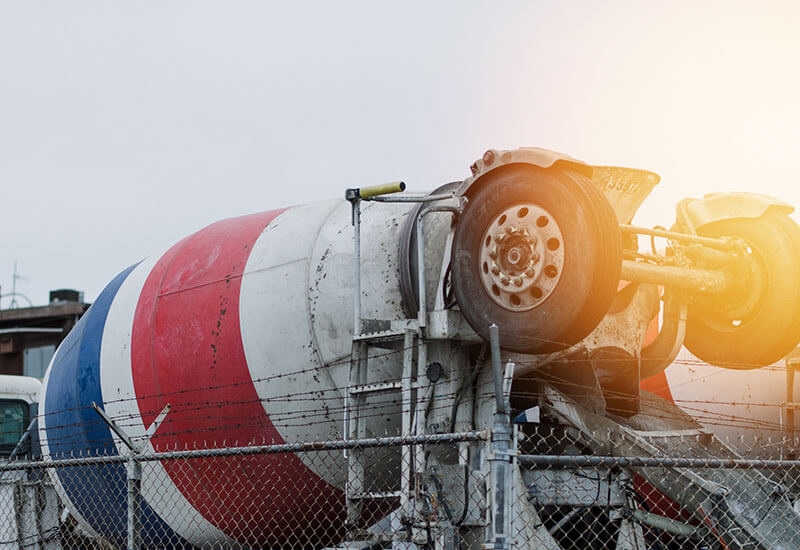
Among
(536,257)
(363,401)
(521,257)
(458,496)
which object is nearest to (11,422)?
(363,401)

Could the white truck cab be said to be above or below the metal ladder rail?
below

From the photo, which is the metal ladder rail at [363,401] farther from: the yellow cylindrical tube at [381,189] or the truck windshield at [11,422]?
the truck windshield at [11,422]

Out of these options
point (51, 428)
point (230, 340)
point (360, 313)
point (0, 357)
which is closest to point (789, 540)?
point (360, 313)

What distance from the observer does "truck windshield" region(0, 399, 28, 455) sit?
11508 millimetres

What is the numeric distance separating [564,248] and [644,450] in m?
1.49

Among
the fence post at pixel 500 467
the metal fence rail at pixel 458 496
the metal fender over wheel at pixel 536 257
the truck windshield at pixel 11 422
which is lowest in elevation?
the truck windshield at pixel 11 422

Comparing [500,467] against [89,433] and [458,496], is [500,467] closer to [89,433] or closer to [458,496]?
[458,496]

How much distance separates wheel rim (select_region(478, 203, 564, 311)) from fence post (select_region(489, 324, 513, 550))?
1873mm

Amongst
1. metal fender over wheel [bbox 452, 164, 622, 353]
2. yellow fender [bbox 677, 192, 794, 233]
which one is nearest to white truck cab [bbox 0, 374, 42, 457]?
metal fender over wheel [bbox 452, 164, 622, 353]

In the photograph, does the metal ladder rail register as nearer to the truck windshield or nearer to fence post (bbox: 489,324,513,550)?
fence post (bbox: 489,324,513,550)

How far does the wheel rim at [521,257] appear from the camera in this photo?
578 centimetres

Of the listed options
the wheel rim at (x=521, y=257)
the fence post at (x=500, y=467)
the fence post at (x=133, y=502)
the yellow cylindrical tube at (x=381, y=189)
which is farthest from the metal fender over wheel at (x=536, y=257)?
the fence post at (x=133, y=502)

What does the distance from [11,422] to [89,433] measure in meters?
3.68

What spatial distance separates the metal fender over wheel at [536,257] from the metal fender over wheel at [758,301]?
5.78ft
